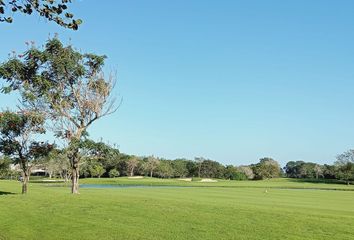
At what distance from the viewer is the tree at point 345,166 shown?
115256 millimetres

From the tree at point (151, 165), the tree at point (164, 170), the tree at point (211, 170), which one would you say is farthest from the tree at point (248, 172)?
the tree at point (151, 165)

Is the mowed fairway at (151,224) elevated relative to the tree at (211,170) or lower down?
lower down

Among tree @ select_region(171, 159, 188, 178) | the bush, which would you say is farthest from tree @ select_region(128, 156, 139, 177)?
tree @ select_region(171, 159, 188, 178)

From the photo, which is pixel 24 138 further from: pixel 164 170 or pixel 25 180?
pixel 164 170

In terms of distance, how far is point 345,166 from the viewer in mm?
124500

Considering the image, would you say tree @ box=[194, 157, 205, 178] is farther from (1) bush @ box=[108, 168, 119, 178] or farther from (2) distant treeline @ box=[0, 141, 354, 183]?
(1) bush @ box=[108, 168, 119, 178]

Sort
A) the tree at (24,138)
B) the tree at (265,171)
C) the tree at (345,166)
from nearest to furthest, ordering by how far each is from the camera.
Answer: the tree at (24,138) < the tree at (345,166) < the tree at (265,171)

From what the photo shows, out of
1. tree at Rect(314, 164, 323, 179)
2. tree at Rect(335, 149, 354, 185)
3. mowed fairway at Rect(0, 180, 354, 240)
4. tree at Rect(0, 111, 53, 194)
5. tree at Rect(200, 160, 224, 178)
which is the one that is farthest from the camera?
tree at Rect(314, 164, 323, 179)

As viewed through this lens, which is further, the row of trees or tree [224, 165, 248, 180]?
tree [224, 165, 248, 180]

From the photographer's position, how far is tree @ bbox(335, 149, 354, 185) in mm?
115256

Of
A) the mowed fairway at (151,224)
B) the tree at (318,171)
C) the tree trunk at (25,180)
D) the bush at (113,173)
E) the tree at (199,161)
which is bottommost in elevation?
the mowed fairway at (151,224)

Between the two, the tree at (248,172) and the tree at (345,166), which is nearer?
the tree at (345,166)

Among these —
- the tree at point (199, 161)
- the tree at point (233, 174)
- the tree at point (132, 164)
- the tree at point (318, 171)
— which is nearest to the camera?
the tree at point (132, 164)

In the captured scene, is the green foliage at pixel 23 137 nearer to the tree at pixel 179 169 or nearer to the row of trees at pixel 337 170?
the row of trees at pixel 337 170
